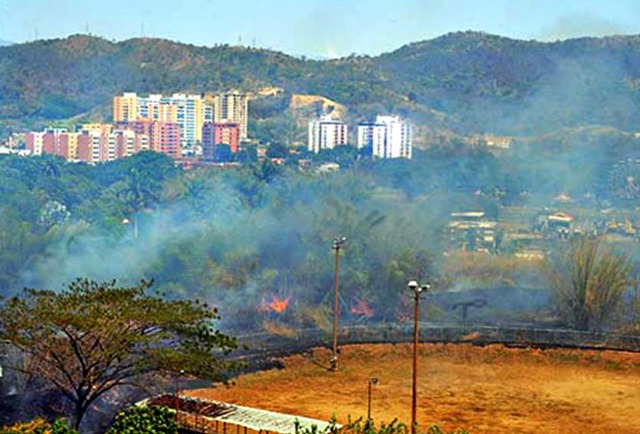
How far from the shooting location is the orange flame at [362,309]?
48.7m

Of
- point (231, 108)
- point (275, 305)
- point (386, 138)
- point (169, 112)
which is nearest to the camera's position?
point (275, 305)

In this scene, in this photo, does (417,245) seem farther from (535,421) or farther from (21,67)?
(21,67)

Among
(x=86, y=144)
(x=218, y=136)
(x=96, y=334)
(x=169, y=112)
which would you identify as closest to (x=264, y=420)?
(x=96, y=334)

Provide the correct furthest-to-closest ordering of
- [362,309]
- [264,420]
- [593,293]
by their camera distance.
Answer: [362,309] → [593,293] → [264,420]

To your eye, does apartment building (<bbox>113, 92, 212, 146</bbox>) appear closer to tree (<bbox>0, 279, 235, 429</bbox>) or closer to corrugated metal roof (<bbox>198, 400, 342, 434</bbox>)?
corrugated metal roof (<bbox>198, 400, 342, 434</bbox>)

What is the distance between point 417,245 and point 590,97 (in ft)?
145

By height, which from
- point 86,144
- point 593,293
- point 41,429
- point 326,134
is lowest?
point 41,429

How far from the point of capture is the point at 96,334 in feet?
73.2

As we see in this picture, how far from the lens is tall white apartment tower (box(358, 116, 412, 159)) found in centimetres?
8488

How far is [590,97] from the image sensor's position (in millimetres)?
92500

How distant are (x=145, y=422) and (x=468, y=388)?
14.1 meters

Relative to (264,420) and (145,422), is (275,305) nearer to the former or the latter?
(264,420)

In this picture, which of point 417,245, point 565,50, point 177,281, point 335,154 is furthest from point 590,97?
point 177,281

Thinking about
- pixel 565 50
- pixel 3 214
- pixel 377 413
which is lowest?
pixel 377 413
